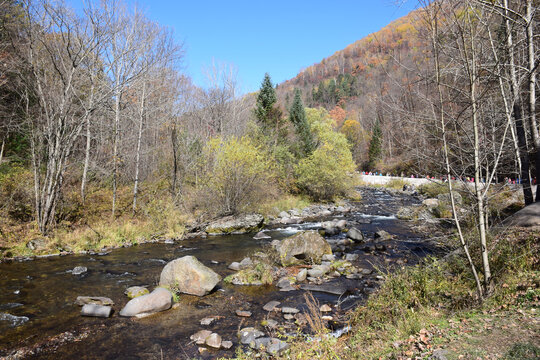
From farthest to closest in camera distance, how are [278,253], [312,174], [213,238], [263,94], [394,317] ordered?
[263,94]
[312,174]
[213,238]
[278,253]
[394,317]

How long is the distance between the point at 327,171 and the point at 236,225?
11.6m

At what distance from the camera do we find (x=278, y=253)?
10180 millimetres

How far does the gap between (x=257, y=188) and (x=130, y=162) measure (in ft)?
26.1

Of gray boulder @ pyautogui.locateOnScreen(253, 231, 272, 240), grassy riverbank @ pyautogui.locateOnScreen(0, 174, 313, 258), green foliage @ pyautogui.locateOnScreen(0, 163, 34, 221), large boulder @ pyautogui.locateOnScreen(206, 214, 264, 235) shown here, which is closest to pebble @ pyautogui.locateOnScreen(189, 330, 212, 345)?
grassy riverbank @ pyautogui.locateOnScreen(0, 174, 313, 258)

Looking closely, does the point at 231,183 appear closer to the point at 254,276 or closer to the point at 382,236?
the point at 382,236

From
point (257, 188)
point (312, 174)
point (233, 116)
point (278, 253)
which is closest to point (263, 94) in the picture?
point (233, 116)

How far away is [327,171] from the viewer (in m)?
24.6

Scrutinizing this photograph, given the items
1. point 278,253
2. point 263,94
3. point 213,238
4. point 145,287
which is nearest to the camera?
point 145,287

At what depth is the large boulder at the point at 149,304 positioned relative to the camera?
20.7 ft

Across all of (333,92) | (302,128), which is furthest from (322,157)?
(333,92)

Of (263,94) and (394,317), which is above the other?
(263,94)

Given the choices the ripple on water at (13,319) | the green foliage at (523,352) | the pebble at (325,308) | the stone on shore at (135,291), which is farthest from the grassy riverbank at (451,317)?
the ripple on water at (13,319)

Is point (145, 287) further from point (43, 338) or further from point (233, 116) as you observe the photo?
point (233, 116)

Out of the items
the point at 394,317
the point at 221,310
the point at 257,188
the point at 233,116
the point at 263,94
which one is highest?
the point at 263,94
